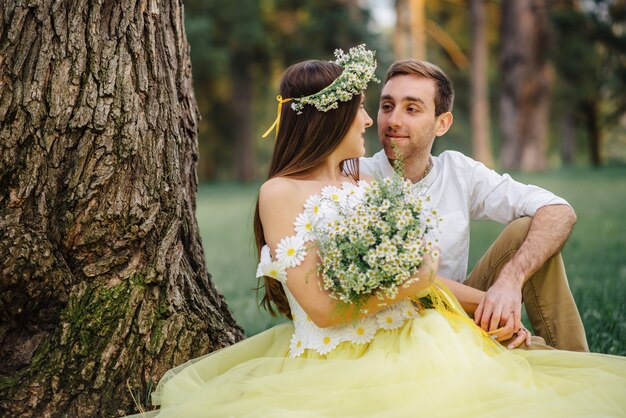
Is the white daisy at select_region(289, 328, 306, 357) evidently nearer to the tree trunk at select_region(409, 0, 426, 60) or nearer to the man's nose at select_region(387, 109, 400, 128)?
the man's nose at select_region(387, 109, 400, 128)

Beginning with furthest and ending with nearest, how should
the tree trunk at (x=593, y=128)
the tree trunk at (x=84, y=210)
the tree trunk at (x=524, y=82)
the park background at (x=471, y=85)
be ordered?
the tree trunk at (x=593, y=128), the tree trunk at (x=524, y=82), the park background at (x=471, y=85), the tree trunk at (x=84, y=210)

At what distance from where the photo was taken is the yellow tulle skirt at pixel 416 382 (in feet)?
8.28

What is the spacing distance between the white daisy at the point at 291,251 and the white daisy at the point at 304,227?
2 cm

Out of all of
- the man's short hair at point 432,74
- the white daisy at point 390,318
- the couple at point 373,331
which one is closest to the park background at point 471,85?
the couple at point 373,331

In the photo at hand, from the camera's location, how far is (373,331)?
2902mm

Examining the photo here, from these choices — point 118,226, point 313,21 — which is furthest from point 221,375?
point 313,21

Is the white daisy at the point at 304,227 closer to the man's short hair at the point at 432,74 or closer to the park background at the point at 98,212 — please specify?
the park background at the point at 98,212

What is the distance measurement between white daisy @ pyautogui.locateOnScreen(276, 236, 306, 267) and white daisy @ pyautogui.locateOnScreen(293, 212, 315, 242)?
2cm

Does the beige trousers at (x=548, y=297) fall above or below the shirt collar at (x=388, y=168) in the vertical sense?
below

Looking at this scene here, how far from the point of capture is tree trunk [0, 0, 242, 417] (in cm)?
287

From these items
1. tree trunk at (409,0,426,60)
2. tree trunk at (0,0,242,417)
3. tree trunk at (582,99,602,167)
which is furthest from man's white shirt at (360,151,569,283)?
tree trunk at (582,99,602,167)

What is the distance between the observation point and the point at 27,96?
9.38ft

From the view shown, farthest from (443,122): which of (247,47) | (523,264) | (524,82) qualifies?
(247,47)

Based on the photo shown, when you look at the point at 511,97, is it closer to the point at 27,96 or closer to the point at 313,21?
the point at 313,21
